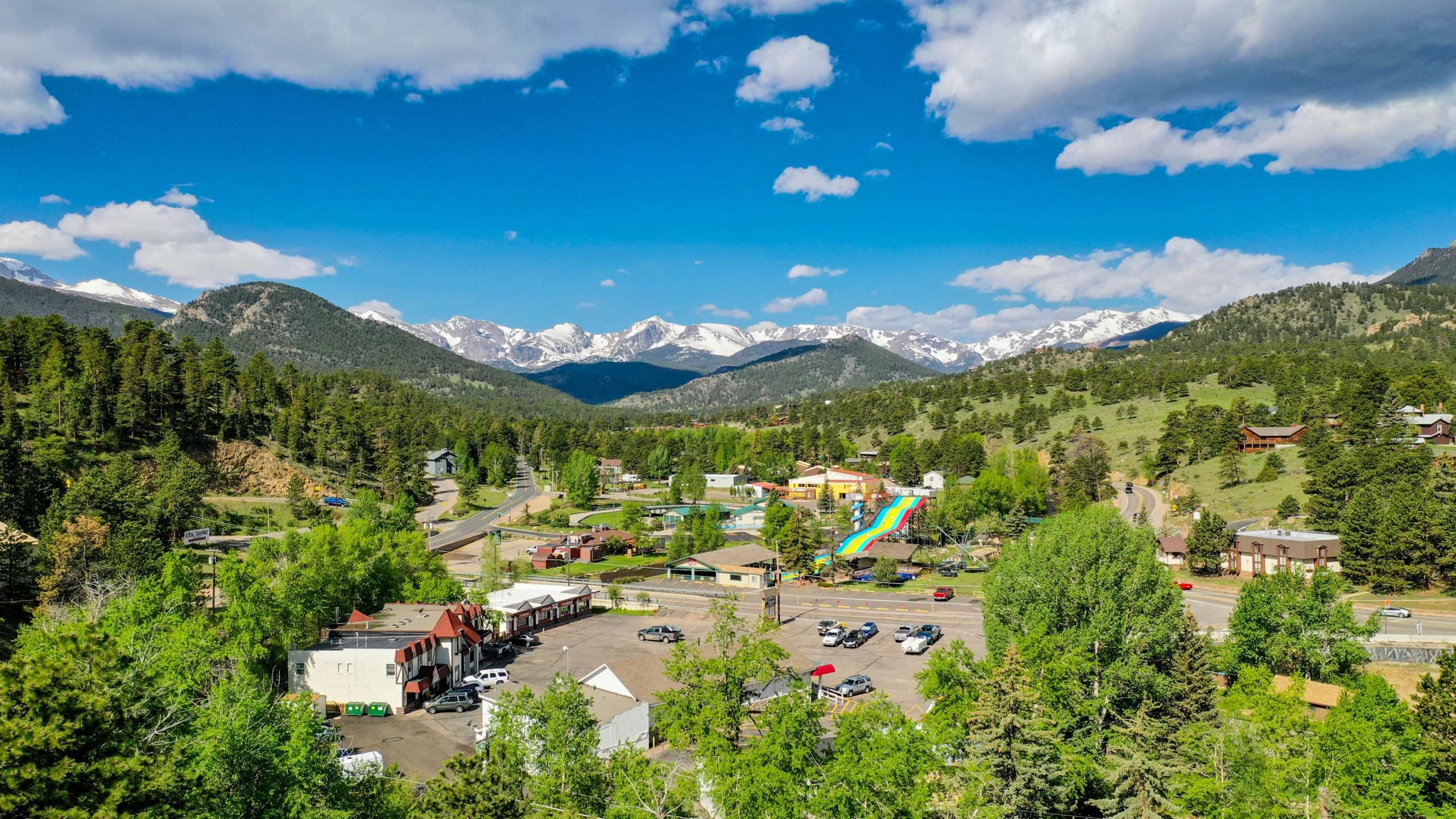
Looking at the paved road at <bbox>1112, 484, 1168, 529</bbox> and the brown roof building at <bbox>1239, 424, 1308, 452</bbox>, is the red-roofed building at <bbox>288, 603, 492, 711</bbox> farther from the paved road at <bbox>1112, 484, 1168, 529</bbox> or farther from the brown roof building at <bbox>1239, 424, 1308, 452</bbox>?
the brown roof building at <bbox>1239, 424, 1308, 452</bbox>

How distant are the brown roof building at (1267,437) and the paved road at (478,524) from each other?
10443 cm

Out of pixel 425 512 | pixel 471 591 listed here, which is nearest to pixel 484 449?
pixel 425 512

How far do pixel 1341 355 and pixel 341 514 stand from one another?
195 m

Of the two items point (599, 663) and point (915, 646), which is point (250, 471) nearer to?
point (599, 663)

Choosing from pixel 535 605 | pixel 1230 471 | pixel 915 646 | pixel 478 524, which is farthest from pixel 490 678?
pixel 1230 471

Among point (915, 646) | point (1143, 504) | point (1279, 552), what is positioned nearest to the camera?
point (915, 646)

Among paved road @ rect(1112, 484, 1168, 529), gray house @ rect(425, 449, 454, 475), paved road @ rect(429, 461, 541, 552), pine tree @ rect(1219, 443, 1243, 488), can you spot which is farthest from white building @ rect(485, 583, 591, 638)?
gray house @ rect(425, 449, 454, 475)

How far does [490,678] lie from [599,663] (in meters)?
6.98

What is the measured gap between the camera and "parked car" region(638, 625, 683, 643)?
2050 inches

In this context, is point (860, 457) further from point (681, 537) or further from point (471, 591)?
point (471, 591)

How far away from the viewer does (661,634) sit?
52438 millimetres

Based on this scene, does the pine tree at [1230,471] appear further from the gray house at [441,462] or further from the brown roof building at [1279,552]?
the gray house at [441,462]

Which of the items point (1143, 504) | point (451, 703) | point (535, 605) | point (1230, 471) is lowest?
point (1143, 504)

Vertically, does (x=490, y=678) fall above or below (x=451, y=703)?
above
